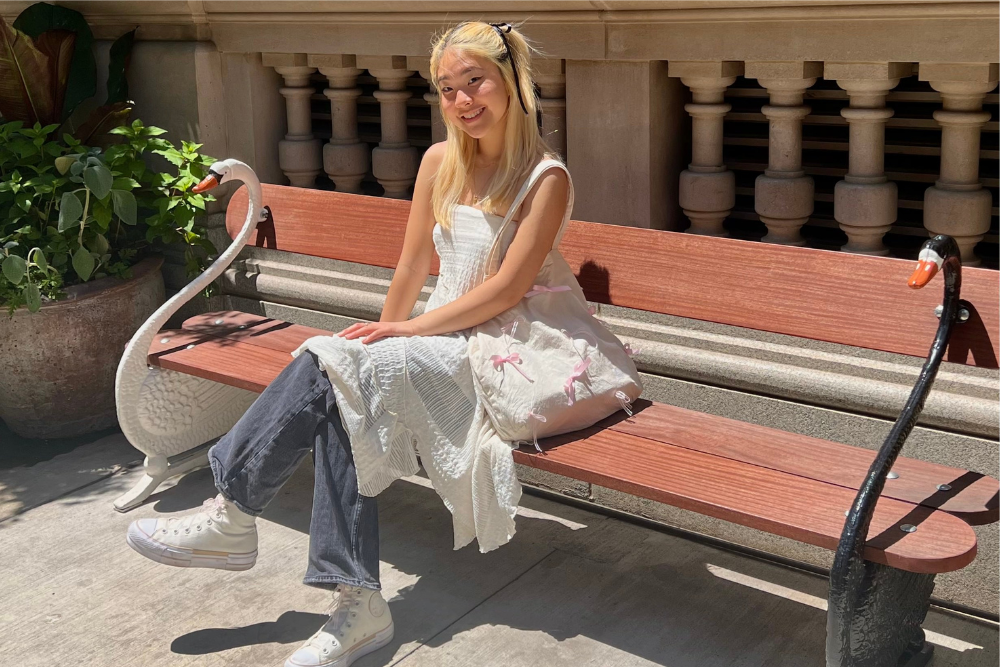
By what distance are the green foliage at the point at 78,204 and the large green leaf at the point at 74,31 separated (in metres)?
0.20

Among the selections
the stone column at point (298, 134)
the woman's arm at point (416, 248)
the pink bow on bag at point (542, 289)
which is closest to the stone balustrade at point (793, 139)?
the stone column at point (298, 134)

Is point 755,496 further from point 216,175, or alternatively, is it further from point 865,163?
point 216,175

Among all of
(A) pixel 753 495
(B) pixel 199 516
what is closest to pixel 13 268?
(B) pixel 199 516

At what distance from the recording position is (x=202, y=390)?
4141 millimetres

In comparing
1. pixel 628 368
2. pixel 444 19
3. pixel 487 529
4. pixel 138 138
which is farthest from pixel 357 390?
pixel 138 138

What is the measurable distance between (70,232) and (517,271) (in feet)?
6.61

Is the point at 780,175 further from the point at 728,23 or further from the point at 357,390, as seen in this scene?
the point at 357,390

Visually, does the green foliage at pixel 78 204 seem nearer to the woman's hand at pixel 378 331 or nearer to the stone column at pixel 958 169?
the woman's hand at pixel 378 331

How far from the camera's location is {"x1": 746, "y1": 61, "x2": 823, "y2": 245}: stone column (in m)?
3.38

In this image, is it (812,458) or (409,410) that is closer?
(812,458)

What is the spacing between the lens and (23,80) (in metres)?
4.38

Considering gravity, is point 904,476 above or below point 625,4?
below

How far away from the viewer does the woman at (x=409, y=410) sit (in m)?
2.95

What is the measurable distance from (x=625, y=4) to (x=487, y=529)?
1.58m
